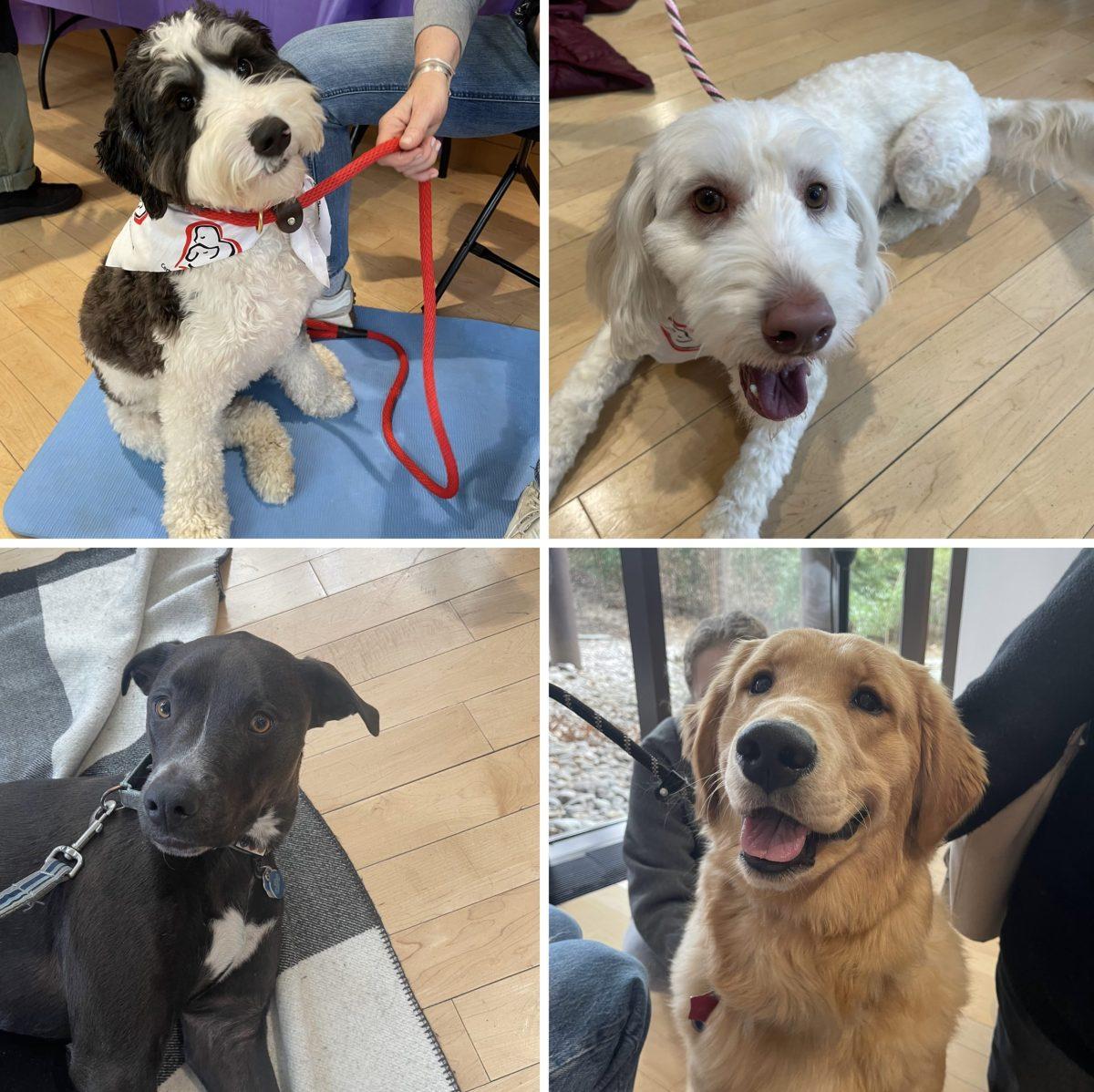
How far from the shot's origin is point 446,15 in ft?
4.38

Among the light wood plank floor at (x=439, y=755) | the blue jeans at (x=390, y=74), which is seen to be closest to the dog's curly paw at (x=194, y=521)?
the light wood plank floor at (x=439, y=755)

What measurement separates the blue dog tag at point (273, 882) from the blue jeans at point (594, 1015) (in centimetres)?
33

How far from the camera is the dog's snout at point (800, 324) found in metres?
1.06

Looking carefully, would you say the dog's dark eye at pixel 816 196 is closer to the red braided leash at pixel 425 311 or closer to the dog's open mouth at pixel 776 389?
the dog's open mouth at pixel 776 389

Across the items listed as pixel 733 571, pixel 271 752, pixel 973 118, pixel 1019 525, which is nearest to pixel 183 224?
pixel 271 752

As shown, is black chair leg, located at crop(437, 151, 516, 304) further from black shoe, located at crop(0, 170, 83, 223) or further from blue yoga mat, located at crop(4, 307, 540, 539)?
black shoe, located at crop(0, 170, 83, 223)

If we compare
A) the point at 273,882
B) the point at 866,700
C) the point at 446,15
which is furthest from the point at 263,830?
the point at 446,15

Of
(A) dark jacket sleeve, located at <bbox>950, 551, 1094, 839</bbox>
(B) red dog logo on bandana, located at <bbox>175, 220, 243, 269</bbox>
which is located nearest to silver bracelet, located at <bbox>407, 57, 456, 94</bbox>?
(B) red dog logo on bandana, located at <bbox>175, 220, 243, 269</bbox>

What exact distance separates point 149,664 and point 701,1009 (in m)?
0.75

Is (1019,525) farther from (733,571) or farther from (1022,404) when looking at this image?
(733,571)

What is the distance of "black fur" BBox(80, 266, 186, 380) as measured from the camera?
120 centimetres

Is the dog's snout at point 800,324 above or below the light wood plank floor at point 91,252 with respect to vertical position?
above

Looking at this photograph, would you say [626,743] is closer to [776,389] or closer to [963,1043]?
[963,1043]

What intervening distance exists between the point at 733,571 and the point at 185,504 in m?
1.00
